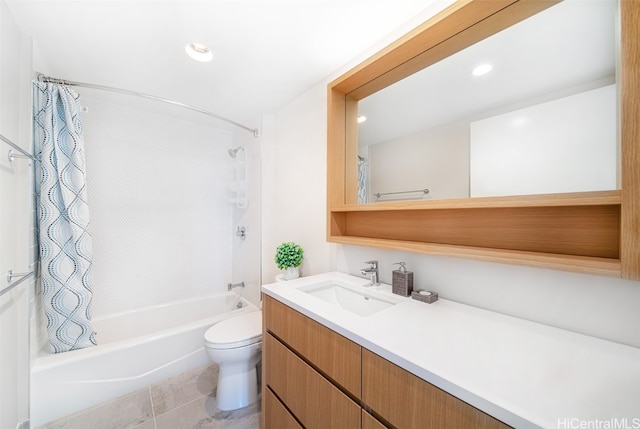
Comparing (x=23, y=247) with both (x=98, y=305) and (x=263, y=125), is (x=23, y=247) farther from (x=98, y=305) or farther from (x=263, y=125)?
(x=263, y=125)

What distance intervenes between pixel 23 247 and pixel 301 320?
1.60m

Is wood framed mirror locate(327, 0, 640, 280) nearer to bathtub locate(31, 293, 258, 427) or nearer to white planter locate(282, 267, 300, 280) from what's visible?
white planter locate(282, 267, 300, 280)

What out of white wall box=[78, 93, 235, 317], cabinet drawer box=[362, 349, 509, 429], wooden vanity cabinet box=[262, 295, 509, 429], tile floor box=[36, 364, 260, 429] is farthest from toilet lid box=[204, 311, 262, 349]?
white wall box=[78, 93, 235, 317]

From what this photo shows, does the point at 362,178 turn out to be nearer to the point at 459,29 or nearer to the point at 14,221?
the point at 459,29

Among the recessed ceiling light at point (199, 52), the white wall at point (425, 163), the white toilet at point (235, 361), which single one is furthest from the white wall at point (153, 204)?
the white wall at point (425, 163)

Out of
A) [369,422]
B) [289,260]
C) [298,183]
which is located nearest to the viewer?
[369,422]

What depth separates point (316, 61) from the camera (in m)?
1.52

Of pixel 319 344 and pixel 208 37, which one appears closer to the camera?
pixel 319 344

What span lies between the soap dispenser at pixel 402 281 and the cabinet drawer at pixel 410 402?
1.55 feet

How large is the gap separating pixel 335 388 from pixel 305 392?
208 mm

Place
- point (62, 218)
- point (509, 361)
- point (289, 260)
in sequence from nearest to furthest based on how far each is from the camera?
point (509, 361)
point (62, 218)
point (289, 260)

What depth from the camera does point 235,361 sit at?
1.53 metres

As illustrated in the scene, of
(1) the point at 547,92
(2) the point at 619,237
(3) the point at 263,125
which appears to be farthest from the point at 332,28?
(2) the point at 619,237

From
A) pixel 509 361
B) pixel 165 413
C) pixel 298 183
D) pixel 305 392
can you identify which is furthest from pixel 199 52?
pixel 165 413
